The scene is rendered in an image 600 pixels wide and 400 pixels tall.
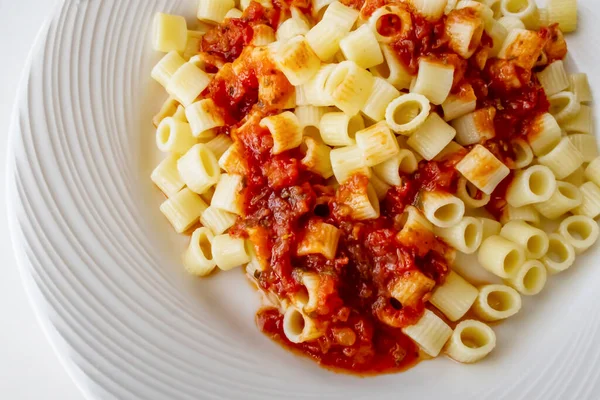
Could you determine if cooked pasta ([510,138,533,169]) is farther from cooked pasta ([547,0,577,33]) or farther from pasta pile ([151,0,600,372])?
cooked pasta ([547,0,577,33])

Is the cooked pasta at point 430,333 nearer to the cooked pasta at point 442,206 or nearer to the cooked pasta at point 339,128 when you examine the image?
the cooked pasta at point 442,206

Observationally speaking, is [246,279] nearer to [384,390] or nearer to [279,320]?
[279,320]

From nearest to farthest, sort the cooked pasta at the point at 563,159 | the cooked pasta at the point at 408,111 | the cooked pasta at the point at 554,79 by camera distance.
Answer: the cooked pasta at the point at 408,111
the cooked pasta at the point at 563,159
the cooked pasta at the point at 554,79

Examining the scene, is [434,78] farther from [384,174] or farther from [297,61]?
[297,61]

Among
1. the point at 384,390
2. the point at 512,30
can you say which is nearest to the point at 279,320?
the point at 384,390

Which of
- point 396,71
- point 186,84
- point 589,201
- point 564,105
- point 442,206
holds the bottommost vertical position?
point 589,201

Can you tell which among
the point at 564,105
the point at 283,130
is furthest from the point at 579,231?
the point at 283,130

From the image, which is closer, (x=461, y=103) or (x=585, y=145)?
(x=461, y=103)

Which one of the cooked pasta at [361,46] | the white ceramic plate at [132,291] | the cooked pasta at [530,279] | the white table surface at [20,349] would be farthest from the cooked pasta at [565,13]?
the white table surface at [20,349]
